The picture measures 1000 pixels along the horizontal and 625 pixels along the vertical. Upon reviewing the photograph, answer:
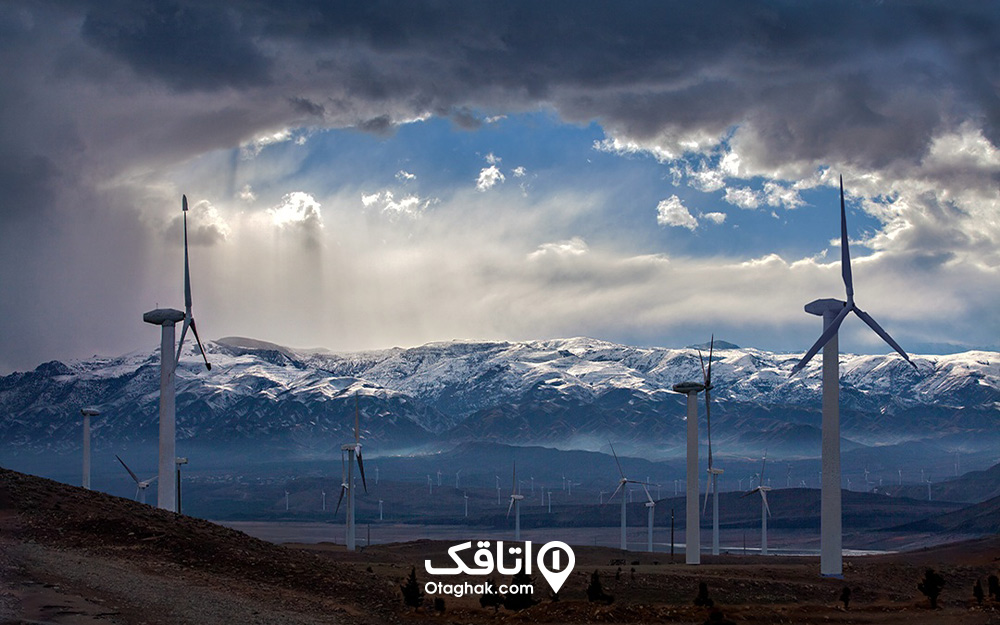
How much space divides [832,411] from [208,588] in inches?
2026

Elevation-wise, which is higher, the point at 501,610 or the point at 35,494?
the point at 35,494

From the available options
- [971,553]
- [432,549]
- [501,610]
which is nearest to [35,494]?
[501,610]

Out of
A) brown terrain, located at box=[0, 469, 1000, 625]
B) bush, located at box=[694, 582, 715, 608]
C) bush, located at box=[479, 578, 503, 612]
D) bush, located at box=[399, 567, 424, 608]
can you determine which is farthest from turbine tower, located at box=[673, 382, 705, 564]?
bush, located at box=[399, 567, 424, 608]

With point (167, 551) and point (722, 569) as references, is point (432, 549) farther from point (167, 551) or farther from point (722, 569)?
point (167, 551)

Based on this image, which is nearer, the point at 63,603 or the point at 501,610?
the point at 63,603

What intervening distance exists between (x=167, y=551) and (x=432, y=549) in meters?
106

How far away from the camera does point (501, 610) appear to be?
210 ft

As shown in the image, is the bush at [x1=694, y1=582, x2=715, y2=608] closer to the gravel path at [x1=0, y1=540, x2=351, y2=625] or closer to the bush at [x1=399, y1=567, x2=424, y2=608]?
the bush at [x1=399, y1=567, x2=424, y2=608]

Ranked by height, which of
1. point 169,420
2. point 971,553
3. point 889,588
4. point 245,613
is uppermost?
point 169,420

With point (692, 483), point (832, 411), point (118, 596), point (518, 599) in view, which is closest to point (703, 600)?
point (518, 599)

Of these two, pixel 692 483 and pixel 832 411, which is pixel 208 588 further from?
pixel 692 483

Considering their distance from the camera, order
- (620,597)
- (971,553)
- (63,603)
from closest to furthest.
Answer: (63,603)
(620,597)
(971,553)

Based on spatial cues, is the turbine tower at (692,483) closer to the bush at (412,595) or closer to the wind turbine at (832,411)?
the wind turbine at (832,411)

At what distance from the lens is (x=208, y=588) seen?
59750 mm
